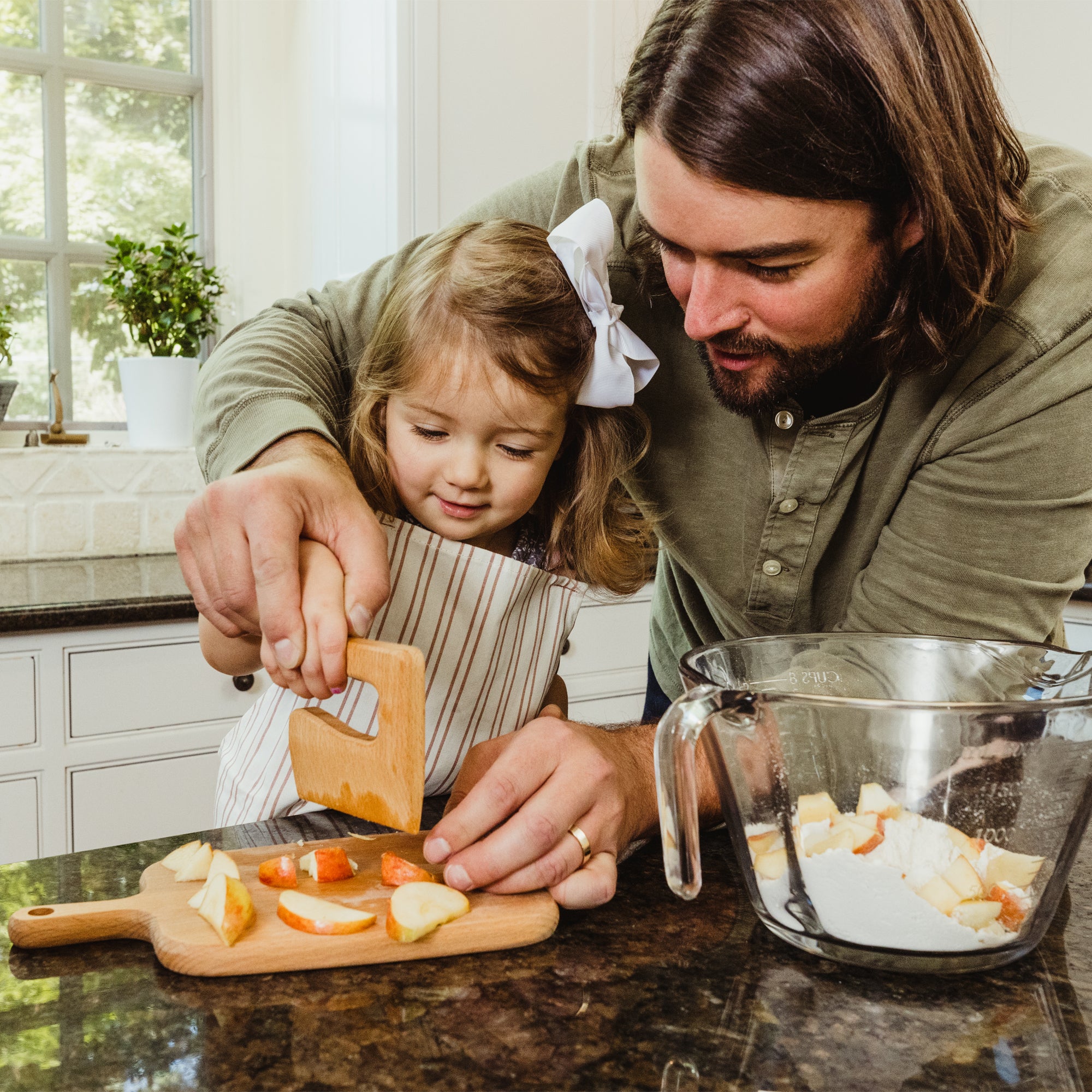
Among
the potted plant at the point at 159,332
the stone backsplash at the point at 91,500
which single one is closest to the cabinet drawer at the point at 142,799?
the stone backsplash at the point at 91,500

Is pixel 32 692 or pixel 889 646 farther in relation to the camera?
pixel 32 692

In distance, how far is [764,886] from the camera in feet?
2.08

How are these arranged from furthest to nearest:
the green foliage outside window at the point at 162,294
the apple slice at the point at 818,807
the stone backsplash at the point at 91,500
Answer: the green foliage outside window at the point at 162,294
the stone backsplash at the point at 91,500
the apple slice at the point at 818,807

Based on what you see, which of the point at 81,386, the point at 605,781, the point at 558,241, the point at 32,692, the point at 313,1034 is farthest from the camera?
the point at 81,386

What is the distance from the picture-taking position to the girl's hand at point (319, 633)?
0.73 m

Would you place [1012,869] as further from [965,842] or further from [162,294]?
[162,294]

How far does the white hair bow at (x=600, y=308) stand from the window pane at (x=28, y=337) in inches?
78.4

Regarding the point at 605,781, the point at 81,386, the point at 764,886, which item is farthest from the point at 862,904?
the point at 81,386

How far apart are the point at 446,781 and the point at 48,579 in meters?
1.28

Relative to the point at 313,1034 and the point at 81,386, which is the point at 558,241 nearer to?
the point at 313,1034

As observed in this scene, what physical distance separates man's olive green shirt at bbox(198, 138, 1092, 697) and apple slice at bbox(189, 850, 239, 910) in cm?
34

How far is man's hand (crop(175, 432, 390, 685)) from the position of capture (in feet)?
2.48

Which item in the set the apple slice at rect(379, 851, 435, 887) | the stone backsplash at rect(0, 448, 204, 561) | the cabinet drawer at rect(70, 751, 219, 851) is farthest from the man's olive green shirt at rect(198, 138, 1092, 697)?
the stone backsplash at rect(0, 448, 204, 561)

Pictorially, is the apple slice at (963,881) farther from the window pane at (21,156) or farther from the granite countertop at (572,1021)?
the window pane at (21,156)
